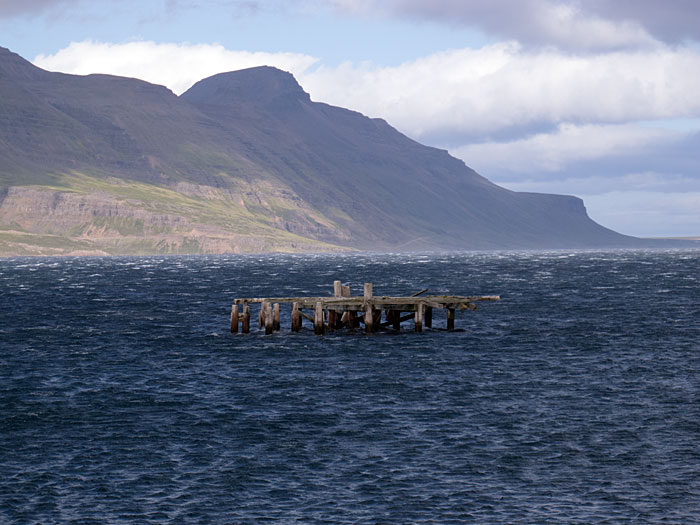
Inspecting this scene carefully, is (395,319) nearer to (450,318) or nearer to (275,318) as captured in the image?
(450,318)

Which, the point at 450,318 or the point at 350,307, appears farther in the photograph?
the point at 450,318

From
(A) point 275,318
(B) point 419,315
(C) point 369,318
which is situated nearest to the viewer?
(C) point 369,318

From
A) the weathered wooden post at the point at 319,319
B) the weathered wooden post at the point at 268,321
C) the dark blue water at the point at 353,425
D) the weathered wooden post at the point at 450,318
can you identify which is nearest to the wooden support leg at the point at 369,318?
the dark blue water at the point at 353,425

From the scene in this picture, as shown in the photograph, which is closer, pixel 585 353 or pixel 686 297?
pixel 585 353

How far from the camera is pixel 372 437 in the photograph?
30.7m

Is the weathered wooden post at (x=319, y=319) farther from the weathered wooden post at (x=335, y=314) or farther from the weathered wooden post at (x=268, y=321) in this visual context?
the weathered wooden post at (x=268, y=321)

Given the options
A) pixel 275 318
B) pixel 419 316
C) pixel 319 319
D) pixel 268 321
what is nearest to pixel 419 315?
pixel 419 316

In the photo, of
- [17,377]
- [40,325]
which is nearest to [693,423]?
[17,377]

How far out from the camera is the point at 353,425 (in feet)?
107

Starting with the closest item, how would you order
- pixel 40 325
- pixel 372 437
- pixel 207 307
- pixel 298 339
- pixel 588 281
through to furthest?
pixel 372 437, pixel 298 339, pixel 40 325, pixel 207 307, pixel 588 281

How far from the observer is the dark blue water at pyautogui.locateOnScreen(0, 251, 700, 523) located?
79.4ft

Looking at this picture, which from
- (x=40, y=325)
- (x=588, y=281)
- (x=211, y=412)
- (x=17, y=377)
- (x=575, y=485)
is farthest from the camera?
(x=588, y=281)

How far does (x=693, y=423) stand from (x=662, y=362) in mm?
14909

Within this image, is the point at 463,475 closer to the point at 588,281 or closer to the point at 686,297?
the point at 686,297
